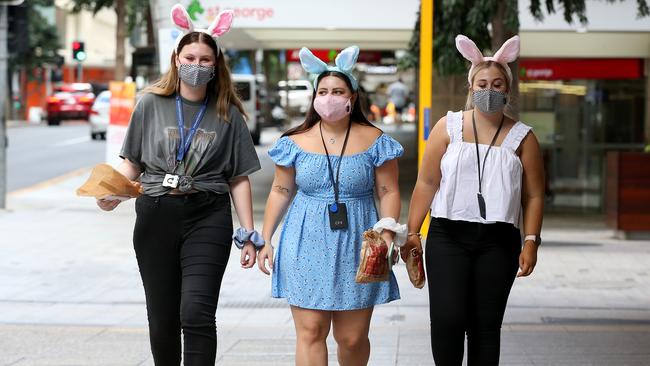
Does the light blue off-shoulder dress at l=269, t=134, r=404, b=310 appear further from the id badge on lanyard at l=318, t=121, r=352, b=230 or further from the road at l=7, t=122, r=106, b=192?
the road at l=7, t=122, r=106, b=192

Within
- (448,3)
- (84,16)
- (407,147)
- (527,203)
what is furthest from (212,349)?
(84,16)

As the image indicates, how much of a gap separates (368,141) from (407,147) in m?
33.1

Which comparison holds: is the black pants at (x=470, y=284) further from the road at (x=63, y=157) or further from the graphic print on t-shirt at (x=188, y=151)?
the road at (x=63, y=157)

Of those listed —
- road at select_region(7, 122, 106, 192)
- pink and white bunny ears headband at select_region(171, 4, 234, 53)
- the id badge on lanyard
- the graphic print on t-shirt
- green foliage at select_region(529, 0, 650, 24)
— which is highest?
green foliage at select_region(529, 0, 650, 24)

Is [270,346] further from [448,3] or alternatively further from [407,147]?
[407,147]

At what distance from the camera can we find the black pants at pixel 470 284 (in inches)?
233

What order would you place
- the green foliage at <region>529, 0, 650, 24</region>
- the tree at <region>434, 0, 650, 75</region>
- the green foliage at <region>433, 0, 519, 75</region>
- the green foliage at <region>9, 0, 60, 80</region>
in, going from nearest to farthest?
1. the green foliage at <region>433, 0, 519, 75</region>
2. the tree at <region>434, 0, 650, 75</region>
3. the green foliage at <region>529, 0, 650, 24</region>
4. the green foliage at <region>9, 0, 60, 80</region>

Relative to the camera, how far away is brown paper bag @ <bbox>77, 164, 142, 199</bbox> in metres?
5.90

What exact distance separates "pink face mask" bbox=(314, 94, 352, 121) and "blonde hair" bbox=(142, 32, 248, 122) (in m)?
0.42

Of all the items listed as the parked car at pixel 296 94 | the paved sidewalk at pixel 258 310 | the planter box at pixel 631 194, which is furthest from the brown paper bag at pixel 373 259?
the parked car at pixel 296 94

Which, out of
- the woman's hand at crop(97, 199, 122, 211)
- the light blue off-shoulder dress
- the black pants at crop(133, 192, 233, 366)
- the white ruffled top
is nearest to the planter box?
the white ruffled top

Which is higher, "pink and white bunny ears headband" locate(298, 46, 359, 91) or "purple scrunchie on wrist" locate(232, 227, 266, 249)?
"pink and white bunny ears headband" locate(298, 46, 359, 91)

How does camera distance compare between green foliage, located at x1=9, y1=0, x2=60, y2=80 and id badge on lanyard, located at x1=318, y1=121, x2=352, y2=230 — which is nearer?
id badge on lanyard, located at x1=318, y1=121, x2=352, y2=230

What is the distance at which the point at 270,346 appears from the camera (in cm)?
844
